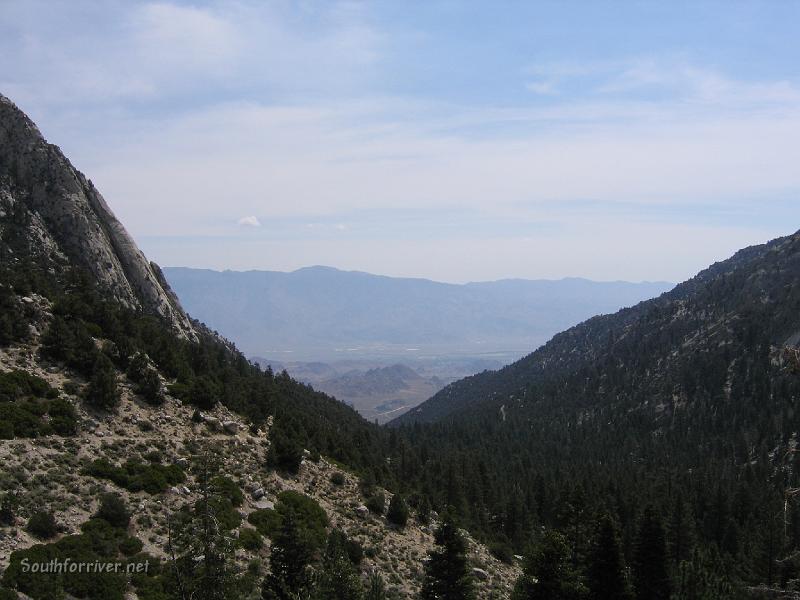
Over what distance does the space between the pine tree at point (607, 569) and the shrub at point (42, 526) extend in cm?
2918

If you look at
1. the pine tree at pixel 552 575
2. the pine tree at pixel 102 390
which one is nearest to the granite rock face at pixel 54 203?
the pine tree at pixel 102 390

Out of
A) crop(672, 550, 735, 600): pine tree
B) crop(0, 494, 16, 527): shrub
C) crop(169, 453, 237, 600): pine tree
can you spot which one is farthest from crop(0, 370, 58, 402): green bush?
crop(672, 550, 735, 600): pine tree

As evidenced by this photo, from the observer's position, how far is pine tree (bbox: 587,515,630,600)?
1359 inches

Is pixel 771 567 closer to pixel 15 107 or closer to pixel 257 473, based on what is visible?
pixel 257 473

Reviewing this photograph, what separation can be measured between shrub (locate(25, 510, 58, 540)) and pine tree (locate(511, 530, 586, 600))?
2372 cm

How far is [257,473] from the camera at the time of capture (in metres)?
43.4

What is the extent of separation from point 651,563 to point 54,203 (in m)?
71.8

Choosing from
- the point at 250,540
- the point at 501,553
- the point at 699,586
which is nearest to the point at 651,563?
the point at 699,586

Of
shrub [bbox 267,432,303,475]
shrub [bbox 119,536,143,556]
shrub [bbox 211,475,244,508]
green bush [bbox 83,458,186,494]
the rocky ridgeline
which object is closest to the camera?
shrub [bbox 119,536,143,556]

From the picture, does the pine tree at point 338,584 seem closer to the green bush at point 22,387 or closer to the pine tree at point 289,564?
the pine tree at point 289,564

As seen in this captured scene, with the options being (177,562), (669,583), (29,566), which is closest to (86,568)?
(29,566)

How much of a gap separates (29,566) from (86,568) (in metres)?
2.32

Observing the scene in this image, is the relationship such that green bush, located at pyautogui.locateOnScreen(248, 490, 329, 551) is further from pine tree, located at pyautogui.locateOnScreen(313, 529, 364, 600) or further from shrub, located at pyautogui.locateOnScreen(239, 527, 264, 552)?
pine tree, located at pyautogui.locateOnScreen(313, 529, 364, 600)

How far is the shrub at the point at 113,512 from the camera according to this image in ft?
97.1
